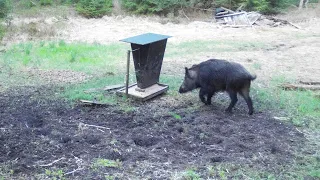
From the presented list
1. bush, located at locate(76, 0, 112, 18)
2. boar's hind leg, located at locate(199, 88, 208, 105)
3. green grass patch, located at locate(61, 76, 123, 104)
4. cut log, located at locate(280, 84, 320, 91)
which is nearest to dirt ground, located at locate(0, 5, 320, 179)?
boar's hind leg, located at locate(199, 88, 208, 105)

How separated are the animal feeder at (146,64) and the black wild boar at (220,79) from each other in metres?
0.72

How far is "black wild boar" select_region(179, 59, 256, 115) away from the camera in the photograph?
8016 millimetres

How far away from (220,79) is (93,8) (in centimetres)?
1652

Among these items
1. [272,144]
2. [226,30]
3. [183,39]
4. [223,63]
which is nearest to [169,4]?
[226,30]

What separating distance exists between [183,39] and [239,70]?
9.77m

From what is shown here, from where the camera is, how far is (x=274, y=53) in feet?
47.6

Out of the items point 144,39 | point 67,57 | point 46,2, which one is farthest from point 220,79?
point 46,2

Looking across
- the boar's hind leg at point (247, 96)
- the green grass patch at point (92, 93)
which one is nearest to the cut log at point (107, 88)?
the green grass patch at point (92, 93)

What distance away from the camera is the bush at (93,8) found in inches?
921

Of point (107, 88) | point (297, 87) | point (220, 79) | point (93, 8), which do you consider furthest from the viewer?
point (93, 8)

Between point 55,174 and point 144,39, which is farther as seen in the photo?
point 144,39

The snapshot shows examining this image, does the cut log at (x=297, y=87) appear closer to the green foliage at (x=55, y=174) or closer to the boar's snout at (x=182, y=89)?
the boar's snout at (x=182, y=89)

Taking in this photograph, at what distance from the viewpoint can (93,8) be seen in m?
23.4

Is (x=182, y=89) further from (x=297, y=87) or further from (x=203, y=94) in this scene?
(x=297, y=87)
